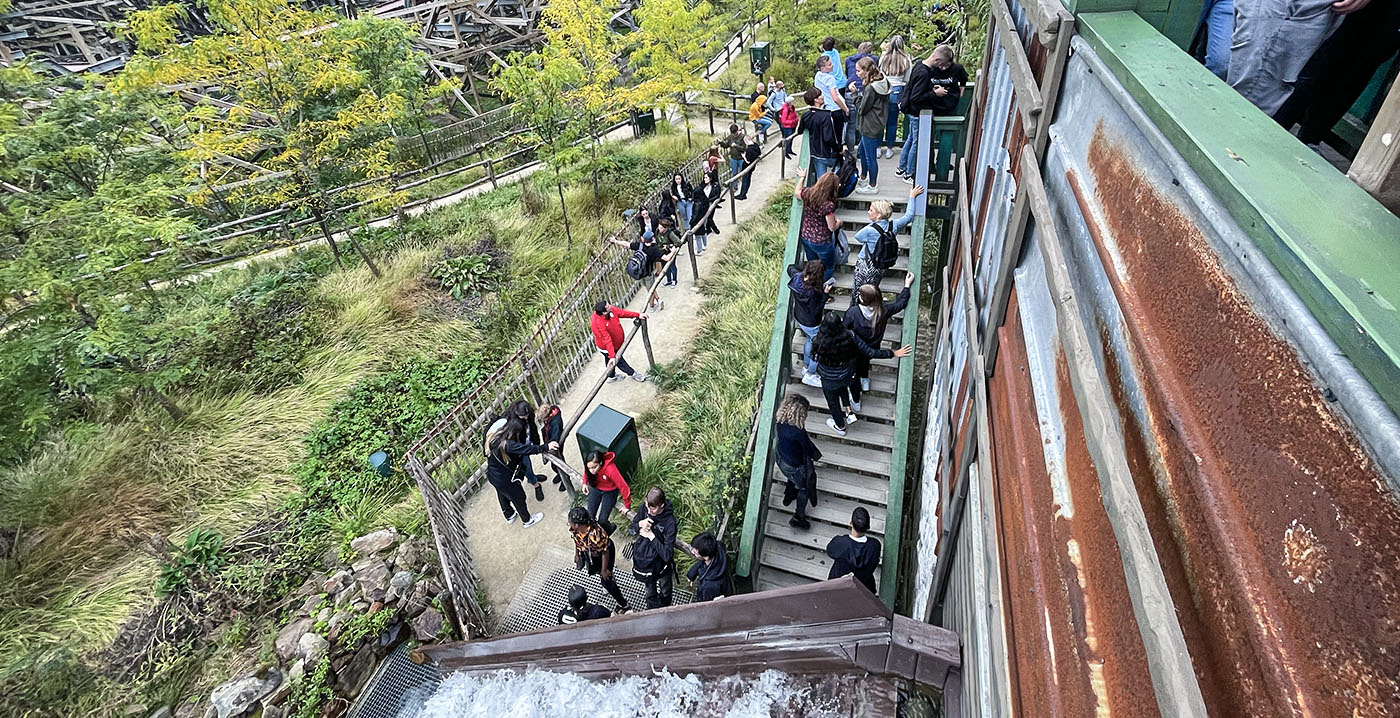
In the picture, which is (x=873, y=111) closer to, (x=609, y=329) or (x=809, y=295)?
(x=809, y=295)

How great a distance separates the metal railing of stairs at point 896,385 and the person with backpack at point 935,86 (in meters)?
0.14

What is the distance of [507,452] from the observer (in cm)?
652

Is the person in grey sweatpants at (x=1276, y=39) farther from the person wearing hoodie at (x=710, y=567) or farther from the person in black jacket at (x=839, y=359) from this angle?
the person wearing hoodie at (x=710, y=567)

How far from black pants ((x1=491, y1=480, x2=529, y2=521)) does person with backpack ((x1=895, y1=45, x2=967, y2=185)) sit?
19.7 feet

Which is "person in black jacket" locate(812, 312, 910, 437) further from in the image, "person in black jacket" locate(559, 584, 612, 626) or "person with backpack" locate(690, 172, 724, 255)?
"person with backpack" locate(690, 172, 724, 255)

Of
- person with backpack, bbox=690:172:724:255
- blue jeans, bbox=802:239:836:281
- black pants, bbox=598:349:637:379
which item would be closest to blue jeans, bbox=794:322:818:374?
blue jeans, bbox=802:239:836:281

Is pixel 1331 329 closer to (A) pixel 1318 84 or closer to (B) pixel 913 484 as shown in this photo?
(A) pixel 1318 84

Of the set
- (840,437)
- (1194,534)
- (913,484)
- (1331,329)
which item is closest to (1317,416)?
(1331,329)

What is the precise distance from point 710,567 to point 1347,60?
4726 mm

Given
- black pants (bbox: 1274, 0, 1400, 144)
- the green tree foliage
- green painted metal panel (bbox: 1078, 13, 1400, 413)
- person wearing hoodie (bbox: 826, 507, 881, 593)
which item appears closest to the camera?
green painted metal panel (bbox: 1078, 13, 1400, 413)

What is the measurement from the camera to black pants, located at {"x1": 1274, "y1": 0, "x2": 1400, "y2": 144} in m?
2.48

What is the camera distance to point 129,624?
7.05 m

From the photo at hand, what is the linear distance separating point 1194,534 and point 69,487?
1166 centimetres

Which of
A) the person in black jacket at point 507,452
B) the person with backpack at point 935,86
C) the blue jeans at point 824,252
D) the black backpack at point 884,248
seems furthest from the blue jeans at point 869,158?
the person in black jacket at point 507,452
